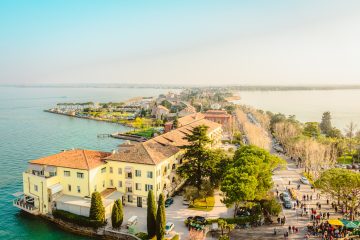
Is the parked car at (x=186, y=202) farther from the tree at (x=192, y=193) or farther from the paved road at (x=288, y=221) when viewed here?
the paved road at (x=288, y=221)

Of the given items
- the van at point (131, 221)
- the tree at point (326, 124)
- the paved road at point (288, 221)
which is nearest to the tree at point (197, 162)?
the van at point (131, 221)

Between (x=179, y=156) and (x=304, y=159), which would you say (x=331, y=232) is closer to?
(x=179, y=156)

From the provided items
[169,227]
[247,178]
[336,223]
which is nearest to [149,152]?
[169,227]

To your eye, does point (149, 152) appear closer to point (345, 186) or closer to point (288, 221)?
point (288, 221)

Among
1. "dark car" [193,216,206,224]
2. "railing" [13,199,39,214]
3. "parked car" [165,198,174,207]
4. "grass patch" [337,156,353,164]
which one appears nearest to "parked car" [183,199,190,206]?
"parked car" [165,198,174,207]

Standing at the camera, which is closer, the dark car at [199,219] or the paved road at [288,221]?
the paved road at [288,221]

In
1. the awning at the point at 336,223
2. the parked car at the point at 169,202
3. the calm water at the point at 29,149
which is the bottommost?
the calm water at the point at 29,149

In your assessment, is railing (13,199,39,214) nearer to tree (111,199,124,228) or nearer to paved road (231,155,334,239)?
tree (111,199,124,228)
